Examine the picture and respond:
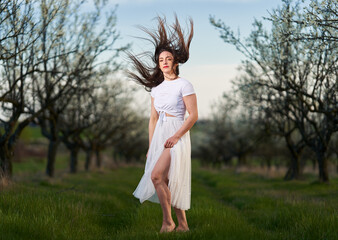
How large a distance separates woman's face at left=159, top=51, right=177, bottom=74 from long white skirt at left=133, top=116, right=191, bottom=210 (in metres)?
0.83

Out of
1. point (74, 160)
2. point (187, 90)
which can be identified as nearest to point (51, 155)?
point (74, 160)

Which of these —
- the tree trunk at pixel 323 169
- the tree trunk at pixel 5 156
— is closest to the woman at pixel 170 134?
the tree trunk at pixel 5 156

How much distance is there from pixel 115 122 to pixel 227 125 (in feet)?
53.2

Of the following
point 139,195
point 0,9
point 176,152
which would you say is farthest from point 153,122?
point 0,9

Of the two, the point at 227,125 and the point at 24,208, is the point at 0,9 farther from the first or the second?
the point at 227,125

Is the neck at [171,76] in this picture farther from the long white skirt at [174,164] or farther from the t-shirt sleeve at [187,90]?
the long white skirt at [174,164]

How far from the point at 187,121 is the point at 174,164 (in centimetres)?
71

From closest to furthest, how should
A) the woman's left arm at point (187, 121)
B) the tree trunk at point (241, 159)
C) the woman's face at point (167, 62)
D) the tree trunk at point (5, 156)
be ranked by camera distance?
the woman's left arm at point (187, 121) < the woman's face at point (167, 62) < the tree trunk at point (5, 156) < the tree trunk at point (241, 159)

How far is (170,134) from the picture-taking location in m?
6.18

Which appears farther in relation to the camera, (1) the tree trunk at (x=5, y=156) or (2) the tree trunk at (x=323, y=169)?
(2) the tree trunk at (x=323, y=169)

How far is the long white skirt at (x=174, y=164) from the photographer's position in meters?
6.01

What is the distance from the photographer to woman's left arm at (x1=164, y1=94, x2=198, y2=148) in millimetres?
5985

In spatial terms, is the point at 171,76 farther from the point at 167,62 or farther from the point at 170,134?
the point at 170,134

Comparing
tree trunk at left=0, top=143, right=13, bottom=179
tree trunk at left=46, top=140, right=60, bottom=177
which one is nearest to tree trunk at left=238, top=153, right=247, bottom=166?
tree trunk at left=46, top=140, right=60, bottom=177
